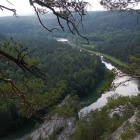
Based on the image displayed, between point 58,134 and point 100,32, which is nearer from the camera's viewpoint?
point 58,134

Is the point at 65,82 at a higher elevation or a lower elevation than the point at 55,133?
lower

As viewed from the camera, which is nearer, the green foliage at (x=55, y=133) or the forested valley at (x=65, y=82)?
the forested valley at (x=65, y=82)

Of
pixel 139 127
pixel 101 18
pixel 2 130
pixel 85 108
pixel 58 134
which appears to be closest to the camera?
pixel 139 127

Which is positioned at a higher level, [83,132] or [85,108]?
[83,132]

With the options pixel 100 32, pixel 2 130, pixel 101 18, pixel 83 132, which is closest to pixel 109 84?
pixel 83 132

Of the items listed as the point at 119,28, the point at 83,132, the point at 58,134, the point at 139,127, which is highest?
the point at 139,127

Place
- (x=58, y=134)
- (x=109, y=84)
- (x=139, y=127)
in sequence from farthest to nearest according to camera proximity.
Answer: (x=58, y=134)
(x=139, y=127)
(x=109, y=84)

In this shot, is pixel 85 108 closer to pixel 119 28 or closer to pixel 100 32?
pixel 100 32

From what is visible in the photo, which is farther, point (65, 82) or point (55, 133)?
point (65, 82)

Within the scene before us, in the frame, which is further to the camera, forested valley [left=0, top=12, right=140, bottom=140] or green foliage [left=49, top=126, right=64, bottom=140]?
green foliage [left=49, top=126, right=64, bottom=140]
